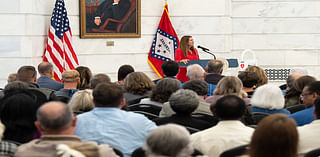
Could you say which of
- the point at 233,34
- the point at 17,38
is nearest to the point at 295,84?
the point at 17,38

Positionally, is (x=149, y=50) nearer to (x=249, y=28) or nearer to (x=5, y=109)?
(x=249, y=28)

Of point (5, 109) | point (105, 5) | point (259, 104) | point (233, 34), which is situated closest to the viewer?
point (5, 109)

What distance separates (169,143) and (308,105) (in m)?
2.49

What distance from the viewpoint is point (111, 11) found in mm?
11148

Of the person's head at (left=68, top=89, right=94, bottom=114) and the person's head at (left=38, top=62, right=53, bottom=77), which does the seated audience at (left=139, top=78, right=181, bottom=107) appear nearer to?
the person's head at (left=68, top=89, right=94, bottom=114)

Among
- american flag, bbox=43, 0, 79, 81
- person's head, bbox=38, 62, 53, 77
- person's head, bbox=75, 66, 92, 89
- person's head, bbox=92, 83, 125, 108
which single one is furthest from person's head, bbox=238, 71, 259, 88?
american flag, bbox=43, 0, 79, 81

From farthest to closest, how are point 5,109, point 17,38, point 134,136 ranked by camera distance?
point 17,38 → point 134,136 → point 5,109

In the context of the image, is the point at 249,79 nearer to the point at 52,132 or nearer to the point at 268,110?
the point at 268,110

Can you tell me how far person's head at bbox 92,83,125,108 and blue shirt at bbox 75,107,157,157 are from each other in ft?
0.26

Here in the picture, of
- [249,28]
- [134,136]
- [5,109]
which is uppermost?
[249,28]

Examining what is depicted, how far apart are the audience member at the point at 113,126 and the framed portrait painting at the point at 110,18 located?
23.3 ft

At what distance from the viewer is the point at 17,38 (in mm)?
9820

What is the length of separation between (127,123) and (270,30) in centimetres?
926

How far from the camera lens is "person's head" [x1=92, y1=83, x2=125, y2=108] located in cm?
396
